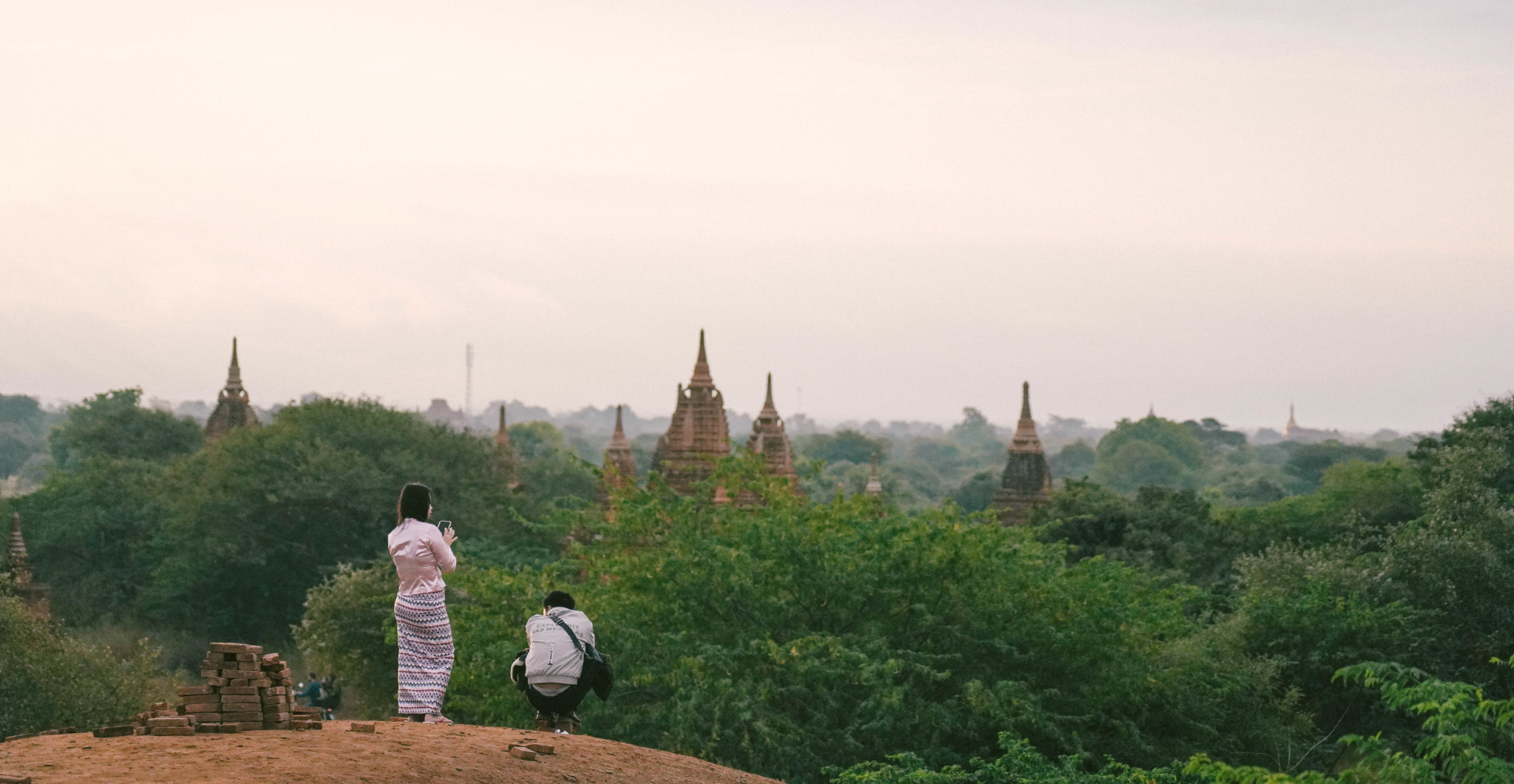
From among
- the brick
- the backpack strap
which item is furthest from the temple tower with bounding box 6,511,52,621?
the backpack strap

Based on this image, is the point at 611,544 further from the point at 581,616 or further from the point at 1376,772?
the point at 581,616

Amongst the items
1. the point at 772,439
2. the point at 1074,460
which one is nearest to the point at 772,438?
the point at 772,439

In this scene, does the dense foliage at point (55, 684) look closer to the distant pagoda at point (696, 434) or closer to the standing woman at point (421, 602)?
the distant pagoda at point (696, 434)

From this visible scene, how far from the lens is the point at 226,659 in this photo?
1053 centimetres

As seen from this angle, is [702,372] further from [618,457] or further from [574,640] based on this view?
[574,640]

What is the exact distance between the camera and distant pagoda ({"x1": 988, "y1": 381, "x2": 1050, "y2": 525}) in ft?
141

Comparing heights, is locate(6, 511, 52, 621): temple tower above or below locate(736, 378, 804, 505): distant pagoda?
below

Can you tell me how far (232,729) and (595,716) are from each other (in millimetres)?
10489

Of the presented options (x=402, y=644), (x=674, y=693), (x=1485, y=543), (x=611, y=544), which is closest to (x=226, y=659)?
(x=402, y=644)

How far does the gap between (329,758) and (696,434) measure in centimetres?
2552

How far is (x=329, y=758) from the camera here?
10078 millimetres

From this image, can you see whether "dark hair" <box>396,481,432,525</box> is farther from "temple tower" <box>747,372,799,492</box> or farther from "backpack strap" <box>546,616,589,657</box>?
"temple tower" <box>747,372,799,492</box>

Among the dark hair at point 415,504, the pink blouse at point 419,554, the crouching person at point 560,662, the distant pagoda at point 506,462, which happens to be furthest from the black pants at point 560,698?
the distant pagoda at point 506,462

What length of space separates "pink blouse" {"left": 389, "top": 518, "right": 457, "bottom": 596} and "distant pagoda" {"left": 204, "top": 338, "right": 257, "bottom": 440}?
43989 millimetres
